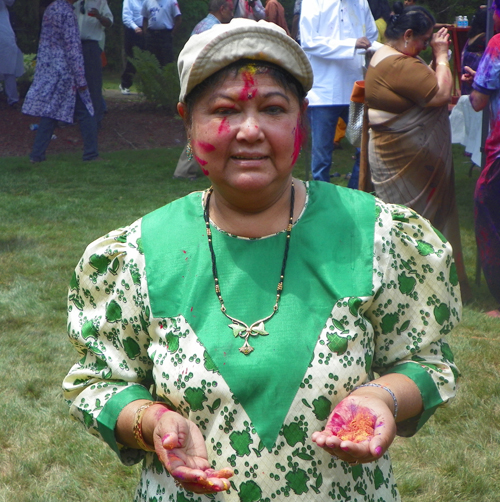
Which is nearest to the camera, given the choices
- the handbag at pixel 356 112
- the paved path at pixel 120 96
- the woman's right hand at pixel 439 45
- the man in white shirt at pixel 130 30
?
the woman's right hand at pixel 439 45

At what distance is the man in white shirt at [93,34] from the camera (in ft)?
36.6

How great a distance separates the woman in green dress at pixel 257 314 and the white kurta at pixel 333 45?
17.6 ft

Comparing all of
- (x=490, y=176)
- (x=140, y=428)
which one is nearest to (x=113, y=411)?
(x=140, y=428)

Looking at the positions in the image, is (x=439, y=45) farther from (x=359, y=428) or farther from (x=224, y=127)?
(x=359, y=428)

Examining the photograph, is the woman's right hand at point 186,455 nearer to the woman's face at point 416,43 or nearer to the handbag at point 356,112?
the woman's face at point 416,43

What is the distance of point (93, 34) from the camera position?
1118 centimetres

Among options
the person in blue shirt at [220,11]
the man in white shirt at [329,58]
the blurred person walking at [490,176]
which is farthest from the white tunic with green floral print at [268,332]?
the person in blue shirt at [220,11]

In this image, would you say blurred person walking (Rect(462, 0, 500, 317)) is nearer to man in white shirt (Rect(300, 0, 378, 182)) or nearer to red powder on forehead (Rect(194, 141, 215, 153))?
man in white shirt (Rect(300, 0, 378, 182))

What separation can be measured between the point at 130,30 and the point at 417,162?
10.9m

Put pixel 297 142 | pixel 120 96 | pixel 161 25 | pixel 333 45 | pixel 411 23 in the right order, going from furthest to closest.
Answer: pixel 120 96 < pixel 161 25 < pixel 333 45 < pixel 411 23 < pixel 297 142

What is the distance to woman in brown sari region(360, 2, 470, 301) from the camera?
5.03 metres

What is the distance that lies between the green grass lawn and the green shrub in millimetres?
5306

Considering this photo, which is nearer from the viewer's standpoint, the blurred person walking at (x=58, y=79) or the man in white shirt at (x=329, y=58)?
the man in white shirt at (x=329, y=58)

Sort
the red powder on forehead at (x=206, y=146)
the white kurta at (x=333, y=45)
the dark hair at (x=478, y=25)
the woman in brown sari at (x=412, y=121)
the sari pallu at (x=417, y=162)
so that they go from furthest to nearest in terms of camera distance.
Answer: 1. the dark hair at (x=478, y=25)
2. the white kurta at (x=333, y=45)
3. the sari pallu at (x=417, y=162)
4. the woman in brown sari at (x=412, y=121)
5. the red powder on forehead at (x=206, y=146)
